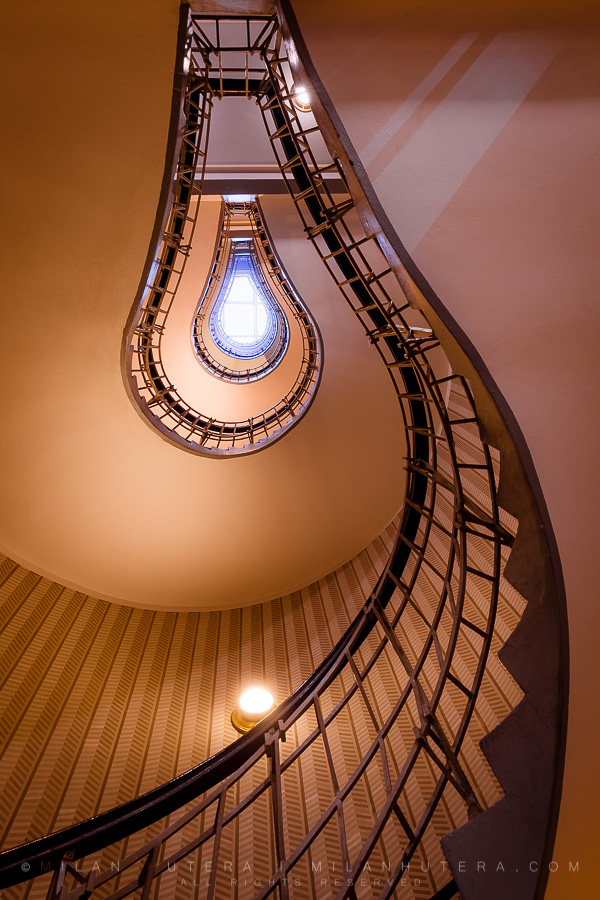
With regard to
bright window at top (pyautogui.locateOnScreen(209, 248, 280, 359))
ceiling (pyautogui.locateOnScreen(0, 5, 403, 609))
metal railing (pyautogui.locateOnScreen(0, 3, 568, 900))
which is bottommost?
metal railing (pyautogui.locateOnScreen(0, 3, 568, 900))

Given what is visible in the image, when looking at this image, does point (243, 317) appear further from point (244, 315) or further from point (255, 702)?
point (255, 702)

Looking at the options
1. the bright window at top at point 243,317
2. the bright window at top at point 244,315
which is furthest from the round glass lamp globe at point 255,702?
the bright window at top at point 244,315

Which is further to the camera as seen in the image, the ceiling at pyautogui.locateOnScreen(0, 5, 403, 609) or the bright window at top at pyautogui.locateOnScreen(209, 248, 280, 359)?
the bright window at top at pyautogui.locateOnScreen(209, 248, 280, 359)

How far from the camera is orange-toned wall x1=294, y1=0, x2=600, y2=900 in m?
2.40

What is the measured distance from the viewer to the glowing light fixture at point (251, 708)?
4.64 meters

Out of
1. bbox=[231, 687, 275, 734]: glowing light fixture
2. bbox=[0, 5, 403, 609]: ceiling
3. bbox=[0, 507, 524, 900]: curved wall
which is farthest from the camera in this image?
bbox=[231, 687, 275, 734]: glowing light fixture

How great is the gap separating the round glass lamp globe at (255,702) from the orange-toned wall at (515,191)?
9.66 feet

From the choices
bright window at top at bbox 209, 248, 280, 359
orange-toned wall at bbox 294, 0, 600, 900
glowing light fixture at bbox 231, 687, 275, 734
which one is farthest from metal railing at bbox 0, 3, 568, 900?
bright window at top at bbox 209, 248, 280, 359

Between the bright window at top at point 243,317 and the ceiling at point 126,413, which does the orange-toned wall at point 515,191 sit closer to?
the ceiling at point 126,413

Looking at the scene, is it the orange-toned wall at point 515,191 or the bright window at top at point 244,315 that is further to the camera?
the bright window at top at point 244,315

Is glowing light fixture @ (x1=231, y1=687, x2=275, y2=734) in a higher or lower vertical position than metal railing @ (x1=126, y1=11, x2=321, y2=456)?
lower

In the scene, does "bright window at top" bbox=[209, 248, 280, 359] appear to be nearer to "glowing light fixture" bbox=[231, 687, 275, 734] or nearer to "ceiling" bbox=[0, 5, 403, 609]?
"ceiling" bbox=[0, 5, 403, 609]

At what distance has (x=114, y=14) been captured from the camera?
2832mm

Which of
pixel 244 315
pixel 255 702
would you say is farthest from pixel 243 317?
pixel 255 702
